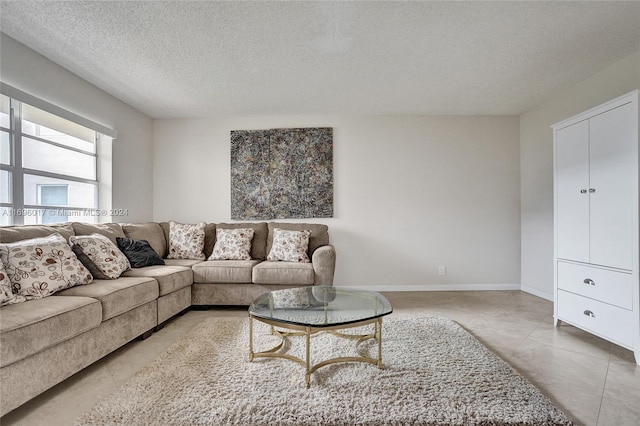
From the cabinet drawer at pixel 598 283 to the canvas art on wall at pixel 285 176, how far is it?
8.45ft

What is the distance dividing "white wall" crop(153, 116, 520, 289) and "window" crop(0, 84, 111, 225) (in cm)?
213

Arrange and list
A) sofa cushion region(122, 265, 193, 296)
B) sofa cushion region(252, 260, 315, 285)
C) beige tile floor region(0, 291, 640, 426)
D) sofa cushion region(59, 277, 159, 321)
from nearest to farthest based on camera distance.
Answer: beige tile floor region(0, 291, 640, 426), sofa cushion region(59, 277, 159, 321), sofa cushion region(122, 265, 193, 296), sofa cushion region(252, 260, 315, 285)

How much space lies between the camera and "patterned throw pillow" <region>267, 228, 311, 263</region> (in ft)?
12.1

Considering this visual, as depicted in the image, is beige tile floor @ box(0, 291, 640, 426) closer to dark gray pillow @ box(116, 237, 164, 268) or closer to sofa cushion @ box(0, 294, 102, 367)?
sofa cushion @ box(0, 294, 102, 367)

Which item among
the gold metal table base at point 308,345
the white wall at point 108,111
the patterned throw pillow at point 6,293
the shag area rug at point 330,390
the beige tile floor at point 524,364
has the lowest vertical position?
the beige tile floor at point 524,364

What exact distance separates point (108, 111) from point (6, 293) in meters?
2.53

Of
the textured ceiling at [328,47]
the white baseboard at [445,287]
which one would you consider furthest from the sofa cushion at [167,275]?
the white baseboard at [445,287]

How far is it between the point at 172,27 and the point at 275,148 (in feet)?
6.90

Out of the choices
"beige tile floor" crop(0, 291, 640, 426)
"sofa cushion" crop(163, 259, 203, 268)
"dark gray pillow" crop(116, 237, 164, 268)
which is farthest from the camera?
"sofa cushion" crop(163, 259, 203, 268)

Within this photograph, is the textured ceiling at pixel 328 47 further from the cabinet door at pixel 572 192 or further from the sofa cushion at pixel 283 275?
the sofa cushion at pixel 283 275

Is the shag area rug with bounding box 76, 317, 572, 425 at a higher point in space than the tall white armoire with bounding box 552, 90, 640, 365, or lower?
lower

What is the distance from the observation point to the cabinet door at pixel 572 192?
8.54 ft

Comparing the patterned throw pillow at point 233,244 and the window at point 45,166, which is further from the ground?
the window at point 45,166

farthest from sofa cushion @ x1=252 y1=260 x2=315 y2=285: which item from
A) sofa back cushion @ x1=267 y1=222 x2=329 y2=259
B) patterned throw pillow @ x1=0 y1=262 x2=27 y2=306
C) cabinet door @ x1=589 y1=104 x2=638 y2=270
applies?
cabinet door @ x1=589 y1=104 x2=638 y2=270
